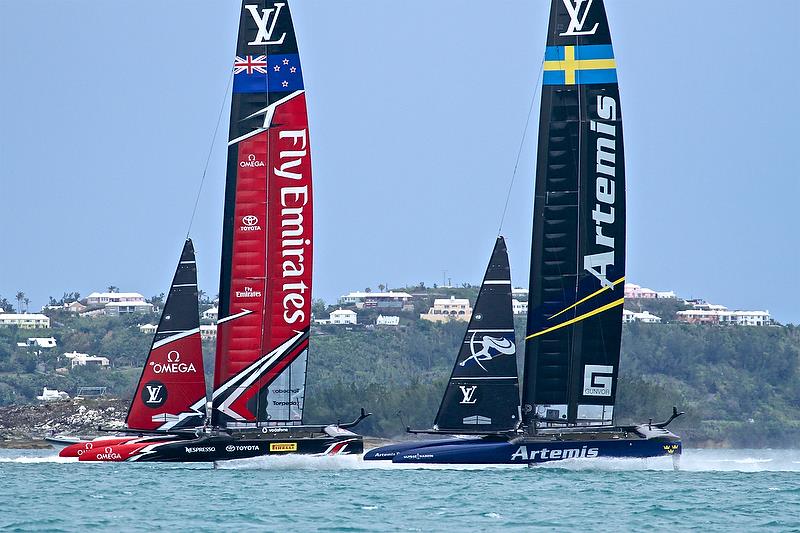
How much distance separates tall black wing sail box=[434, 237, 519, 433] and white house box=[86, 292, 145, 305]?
139 meters

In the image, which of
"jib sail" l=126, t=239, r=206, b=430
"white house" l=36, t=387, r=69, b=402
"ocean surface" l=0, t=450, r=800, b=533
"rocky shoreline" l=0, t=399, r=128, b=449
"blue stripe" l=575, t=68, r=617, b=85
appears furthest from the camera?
"white house" l=36, t=387, r=69, b=402

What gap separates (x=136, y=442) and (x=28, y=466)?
14.1 feet

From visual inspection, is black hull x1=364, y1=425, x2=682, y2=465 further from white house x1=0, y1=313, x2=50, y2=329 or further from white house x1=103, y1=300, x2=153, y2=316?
white house x1=103, y1=300, x2=153, y2=316

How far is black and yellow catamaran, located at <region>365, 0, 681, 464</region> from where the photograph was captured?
41031 millimetres

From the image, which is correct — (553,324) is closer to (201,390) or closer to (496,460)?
(496,460)

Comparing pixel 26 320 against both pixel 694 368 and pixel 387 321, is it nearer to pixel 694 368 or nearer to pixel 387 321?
pixel 387 321

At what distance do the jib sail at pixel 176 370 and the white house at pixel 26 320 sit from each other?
10285cm

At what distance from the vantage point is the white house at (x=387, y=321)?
13673cm

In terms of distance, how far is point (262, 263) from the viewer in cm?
4272

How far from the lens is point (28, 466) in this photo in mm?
45156

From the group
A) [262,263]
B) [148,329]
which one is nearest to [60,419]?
[262,263]

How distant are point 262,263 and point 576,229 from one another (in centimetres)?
801

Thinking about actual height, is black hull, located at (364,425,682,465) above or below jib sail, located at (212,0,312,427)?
below

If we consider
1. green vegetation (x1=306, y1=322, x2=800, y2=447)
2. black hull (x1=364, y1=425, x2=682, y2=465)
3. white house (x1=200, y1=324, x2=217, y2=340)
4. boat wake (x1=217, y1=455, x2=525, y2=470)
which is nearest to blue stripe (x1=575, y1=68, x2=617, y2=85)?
black hull (x1=364, y1=425, x2=682, y2=465)
